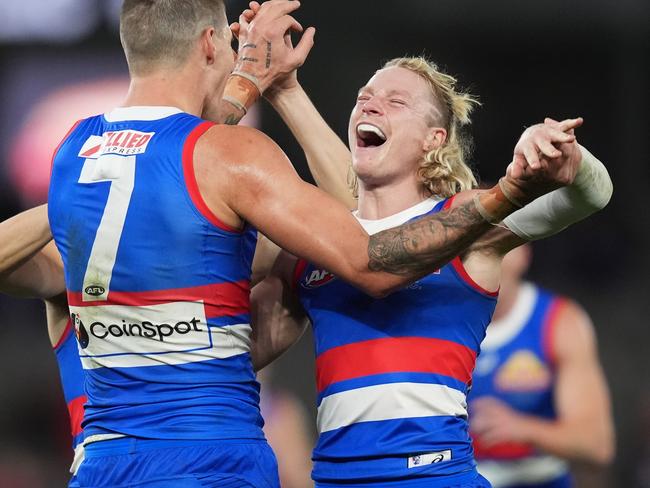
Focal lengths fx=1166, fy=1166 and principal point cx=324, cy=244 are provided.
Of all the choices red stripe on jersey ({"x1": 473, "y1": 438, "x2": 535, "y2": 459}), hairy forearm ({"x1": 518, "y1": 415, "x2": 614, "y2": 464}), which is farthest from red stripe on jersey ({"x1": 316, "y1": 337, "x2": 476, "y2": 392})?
red stripe on jersey ({"x1": 473, "y1": 438, "x2": 535, "y2": 459})

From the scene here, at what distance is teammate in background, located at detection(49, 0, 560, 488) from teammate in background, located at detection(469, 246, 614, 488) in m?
3.07

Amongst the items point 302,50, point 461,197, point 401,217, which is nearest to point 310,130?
point 302,50

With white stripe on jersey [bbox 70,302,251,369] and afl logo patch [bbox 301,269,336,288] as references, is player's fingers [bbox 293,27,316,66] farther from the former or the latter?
white stripe on jersey [bbox 70,302,251,369]

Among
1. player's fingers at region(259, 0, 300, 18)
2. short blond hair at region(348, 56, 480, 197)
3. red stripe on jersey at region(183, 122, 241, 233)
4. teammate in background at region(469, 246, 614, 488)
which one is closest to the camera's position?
red stripe on jersey at region(183, 122, 241, 233)

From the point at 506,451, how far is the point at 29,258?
3.50 metres

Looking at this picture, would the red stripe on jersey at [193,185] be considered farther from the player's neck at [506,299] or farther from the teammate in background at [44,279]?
the player's neck at [506,299]

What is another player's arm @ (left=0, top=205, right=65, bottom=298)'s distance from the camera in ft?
13.2

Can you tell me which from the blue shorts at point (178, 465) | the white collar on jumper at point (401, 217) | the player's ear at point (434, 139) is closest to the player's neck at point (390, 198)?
the white collar on jumper at point (401, 217)

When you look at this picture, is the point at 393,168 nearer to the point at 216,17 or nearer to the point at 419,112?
the point at 419,112

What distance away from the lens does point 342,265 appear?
11.1 ft

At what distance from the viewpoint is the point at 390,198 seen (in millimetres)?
4125

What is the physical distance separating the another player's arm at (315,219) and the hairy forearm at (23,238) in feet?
2.98

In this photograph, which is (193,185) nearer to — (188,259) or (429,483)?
(188,259)

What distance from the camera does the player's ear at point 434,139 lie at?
13.7 feet
